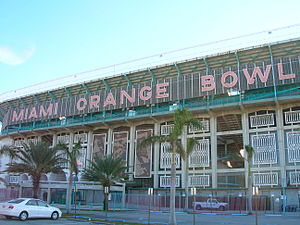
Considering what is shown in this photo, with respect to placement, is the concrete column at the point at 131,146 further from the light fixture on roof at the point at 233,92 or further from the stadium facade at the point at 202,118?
the light fixture on roof at the point at 233,92

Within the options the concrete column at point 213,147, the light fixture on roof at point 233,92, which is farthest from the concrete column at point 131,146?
the light fixture on roof at point 233,92

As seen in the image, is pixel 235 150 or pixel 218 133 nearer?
pixel 218 133

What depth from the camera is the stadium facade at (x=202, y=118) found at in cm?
4366

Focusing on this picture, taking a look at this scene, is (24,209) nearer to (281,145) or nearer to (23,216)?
(23,216)

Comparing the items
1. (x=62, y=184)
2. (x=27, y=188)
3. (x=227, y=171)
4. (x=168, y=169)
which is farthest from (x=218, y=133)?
(x=27, y=188)

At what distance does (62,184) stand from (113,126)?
57.7ft

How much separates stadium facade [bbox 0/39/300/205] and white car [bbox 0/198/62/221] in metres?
19.3

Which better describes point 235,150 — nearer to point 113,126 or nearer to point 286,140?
point 286,140

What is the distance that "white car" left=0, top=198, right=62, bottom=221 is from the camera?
20.8 m

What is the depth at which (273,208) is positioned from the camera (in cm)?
4094

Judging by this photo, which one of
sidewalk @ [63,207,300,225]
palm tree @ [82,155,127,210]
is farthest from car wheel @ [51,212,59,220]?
palm tree @ [82,155,127,210]

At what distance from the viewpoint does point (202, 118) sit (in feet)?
166

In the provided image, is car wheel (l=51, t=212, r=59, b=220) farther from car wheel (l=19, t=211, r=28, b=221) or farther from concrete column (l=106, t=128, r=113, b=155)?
concrete column (l=106, t=128, r=113, b=155)

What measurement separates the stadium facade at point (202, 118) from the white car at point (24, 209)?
19.3 metres
